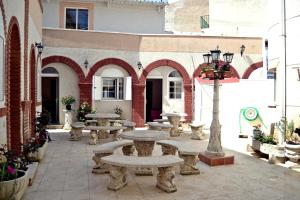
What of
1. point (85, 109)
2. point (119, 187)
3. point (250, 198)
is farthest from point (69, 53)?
point (250, 198)

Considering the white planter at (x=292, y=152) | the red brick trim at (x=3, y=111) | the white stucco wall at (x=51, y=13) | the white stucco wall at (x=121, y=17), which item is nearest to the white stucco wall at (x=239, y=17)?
the white stucco wall at (x=121, y=17)

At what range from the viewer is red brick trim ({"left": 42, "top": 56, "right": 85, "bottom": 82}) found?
1511 centimetres

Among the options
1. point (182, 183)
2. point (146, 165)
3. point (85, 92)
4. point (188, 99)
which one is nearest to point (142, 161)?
point (146, 165)

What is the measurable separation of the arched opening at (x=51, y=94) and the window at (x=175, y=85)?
568cm

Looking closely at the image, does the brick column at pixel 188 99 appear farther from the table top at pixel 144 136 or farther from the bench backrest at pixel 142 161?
the bench backrest at pixel 142 161

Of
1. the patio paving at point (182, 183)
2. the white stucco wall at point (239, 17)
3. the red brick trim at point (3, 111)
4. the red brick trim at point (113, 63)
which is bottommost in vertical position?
the patio paving at point (182, 183)

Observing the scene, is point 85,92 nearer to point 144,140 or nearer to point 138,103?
point 138,103

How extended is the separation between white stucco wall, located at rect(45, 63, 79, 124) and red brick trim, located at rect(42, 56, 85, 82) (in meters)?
0.24

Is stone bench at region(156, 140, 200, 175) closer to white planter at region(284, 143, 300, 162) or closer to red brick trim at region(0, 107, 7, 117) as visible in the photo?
white planter at region(284, 143, 300, 162)

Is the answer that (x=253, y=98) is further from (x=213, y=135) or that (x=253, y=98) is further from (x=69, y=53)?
(x=69, y=53)

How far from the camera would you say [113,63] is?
15922 mm

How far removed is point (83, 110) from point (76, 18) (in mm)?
5966

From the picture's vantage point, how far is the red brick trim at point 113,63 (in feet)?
51.2

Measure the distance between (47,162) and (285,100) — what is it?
21.6 ft
